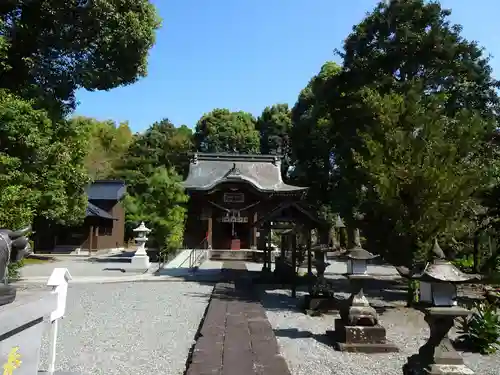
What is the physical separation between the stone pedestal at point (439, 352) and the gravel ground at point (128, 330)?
2.96 meters

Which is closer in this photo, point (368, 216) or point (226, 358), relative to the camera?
point (226, 358)

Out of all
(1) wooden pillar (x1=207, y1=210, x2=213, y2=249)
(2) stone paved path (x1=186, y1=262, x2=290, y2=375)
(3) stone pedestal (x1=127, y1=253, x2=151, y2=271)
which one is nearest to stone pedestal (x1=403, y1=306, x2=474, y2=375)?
(2) stone paved path (x1=186, y1=262, x2=290, y2=375)

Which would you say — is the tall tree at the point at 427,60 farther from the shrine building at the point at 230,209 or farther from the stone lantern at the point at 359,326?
the shrine building at the point at 230,209

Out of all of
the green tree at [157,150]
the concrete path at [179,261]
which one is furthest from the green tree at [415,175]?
the green tree at [157,150]

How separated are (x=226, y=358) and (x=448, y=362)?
2725 millimetres

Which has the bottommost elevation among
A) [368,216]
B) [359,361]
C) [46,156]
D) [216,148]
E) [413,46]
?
[359,361]

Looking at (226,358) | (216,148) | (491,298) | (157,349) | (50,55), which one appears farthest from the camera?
(216,148)

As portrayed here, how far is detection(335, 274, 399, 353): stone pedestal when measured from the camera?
6.89 m

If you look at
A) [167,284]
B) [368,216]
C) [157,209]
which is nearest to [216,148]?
[157,209]

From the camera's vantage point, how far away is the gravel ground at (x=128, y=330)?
5.97 metres

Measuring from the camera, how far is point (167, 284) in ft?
49.2

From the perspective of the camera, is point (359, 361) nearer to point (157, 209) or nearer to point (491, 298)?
point (491, 298)

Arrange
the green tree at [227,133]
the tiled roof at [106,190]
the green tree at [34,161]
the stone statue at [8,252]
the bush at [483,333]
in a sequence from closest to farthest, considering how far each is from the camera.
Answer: the stone statue at [8,252], the bush at [483,333], the green tree at [34,161], the tiled roof at [106,190], the green tree at [227,133]

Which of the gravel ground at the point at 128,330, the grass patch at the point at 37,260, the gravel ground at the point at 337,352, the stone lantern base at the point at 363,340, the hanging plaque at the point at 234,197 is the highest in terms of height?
the hanging plaque at the point at 234,197
